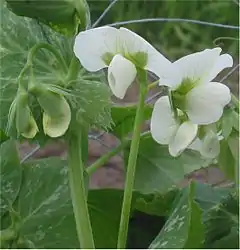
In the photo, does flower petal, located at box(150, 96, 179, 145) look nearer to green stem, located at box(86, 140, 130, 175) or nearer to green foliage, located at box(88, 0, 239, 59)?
green stem, located at box(86, 140, 130, 175)

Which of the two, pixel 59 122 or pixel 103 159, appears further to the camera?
pixel 103 159

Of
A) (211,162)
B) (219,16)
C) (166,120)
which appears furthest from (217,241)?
(219,16)

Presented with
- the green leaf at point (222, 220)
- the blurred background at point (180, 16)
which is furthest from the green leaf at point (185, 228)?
the blurred background at point (180, 16)

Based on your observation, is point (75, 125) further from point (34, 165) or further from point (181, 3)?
point (181, 3)

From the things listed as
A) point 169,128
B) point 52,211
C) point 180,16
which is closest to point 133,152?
point 169,128

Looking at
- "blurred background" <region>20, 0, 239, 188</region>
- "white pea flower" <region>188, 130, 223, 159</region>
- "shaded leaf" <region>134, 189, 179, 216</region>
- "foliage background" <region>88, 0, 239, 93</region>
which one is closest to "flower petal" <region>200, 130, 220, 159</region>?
"white pea flower" <region>188, 130, 223, 159</region>

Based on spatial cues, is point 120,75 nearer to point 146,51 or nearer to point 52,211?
point 146,51

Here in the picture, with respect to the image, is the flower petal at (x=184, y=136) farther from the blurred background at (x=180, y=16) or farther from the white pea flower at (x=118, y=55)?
the blurred background at (x=180, y=16)
